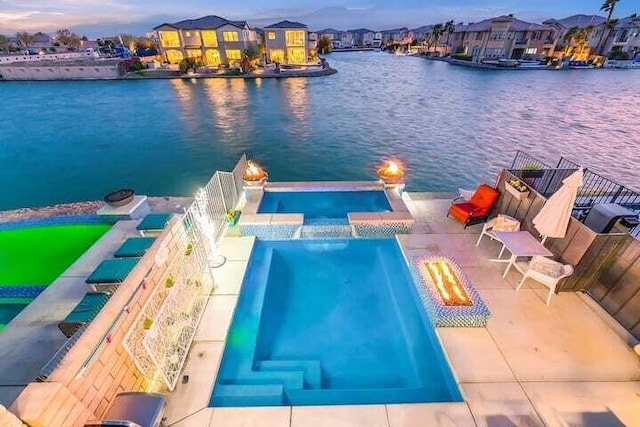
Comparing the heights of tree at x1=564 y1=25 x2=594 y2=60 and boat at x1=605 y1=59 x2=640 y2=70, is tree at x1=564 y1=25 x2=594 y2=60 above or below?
above

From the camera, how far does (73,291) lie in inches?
257

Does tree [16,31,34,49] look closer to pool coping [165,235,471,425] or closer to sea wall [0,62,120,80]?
sea wall [0,62,120,80]

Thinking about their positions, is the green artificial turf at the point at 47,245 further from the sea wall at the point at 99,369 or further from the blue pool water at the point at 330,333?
the sea wall at the point at 99,369

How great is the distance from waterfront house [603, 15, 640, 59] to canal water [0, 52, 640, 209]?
131ft

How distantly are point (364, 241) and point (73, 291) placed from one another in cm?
727

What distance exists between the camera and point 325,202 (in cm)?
1027

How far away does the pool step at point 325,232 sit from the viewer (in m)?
7.92

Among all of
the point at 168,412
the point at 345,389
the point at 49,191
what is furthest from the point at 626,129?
the point at 49,191

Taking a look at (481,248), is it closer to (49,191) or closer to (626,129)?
(49,191)

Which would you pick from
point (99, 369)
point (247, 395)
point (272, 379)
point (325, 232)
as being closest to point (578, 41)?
point (325, 232)

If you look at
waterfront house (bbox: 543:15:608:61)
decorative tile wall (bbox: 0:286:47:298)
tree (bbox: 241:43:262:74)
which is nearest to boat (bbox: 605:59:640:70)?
waterfront house (bbox: 543:15:608:61)

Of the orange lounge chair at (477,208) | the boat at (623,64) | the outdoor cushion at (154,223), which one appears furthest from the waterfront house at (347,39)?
the outdoor cushion at (154,223)

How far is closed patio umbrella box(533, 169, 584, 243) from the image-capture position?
5770mm

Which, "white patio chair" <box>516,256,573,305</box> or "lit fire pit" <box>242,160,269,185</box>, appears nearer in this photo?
"white patio chair" <box>516,256,573,305</box>
